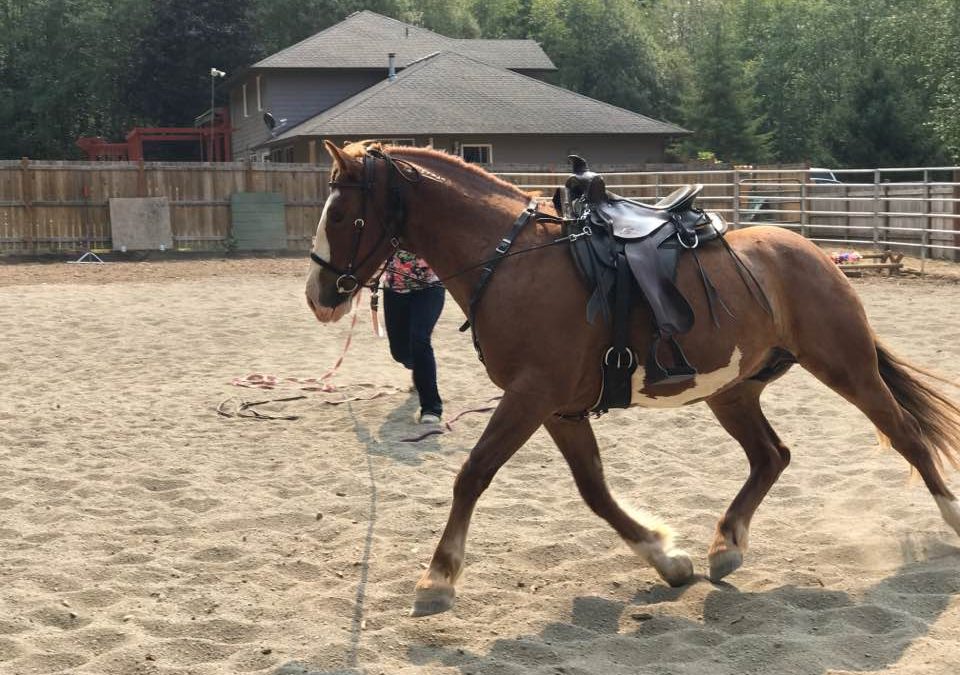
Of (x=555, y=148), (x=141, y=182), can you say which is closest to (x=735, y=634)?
(x=141, y=182)

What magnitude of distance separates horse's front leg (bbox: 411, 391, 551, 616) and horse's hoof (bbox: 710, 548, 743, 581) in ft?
3.57

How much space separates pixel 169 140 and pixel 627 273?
38855 mm

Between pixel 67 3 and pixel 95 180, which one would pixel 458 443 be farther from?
pixel 67 3

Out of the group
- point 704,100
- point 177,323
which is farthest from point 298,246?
point 704,100

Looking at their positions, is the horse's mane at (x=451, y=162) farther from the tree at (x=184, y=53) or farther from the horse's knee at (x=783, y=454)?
the tree at (x=184, y=53)

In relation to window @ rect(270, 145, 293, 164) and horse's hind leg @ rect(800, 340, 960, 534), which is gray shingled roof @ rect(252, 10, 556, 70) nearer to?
window @ rect(270, 145, 293, 164)

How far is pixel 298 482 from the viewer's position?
6340 mm

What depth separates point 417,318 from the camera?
7652 millimetres

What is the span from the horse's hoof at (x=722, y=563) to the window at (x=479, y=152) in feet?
95.7

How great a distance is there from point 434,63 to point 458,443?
A: 30700 mm

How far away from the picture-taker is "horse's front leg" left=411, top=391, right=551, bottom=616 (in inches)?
169

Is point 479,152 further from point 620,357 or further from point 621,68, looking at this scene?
point 620,357

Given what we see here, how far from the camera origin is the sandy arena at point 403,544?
395cm

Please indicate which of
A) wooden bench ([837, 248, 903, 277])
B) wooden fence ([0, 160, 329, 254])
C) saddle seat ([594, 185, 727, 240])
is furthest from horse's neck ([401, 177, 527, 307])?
wooden fence ([0, 160, 329, 254])
